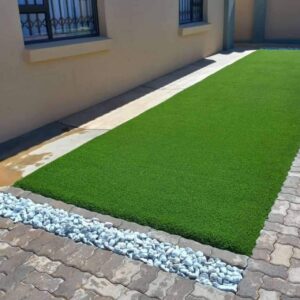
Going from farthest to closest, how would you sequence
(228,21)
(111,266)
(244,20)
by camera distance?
(244,20) < (228,21) < (111,266)

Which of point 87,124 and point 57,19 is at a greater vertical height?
point 57,19

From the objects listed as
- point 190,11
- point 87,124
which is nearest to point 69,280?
point 87,124

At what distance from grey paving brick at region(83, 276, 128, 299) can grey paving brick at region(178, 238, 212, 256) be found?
1.99ft

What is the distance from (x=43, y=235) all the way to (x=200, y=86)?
5372mm

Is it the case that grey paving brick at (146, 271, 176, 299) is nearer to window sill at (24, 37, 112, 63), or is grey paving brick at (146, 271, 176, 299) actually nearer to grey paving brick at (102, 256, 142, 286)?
grey paving brick at (102, 256, 142, 286)

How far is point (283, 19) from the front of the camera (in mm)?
14648

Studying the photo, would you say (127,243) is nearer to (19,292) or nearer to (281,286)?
(19,292)

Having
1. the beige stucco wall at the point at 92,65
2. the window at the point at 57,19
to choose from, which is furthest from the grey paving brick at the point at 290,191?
the window at the point at 57,19

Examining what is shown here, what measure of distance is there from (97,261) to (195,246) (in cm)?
74

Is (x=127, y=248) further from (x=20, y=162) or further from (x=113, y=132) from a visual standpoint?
(x=113, y=132)

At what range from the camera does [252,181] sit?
3762 mm

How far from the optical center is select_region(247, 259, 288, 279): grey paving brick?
2.58m

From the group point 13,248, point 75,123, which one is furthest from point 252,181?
point 75,123

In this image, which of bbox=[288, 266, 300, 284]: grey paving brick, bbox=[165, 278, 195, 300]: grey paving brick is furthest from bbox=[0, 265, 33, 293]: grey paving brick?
bbox=[288, 266, 300, 284]: grey paving brick
